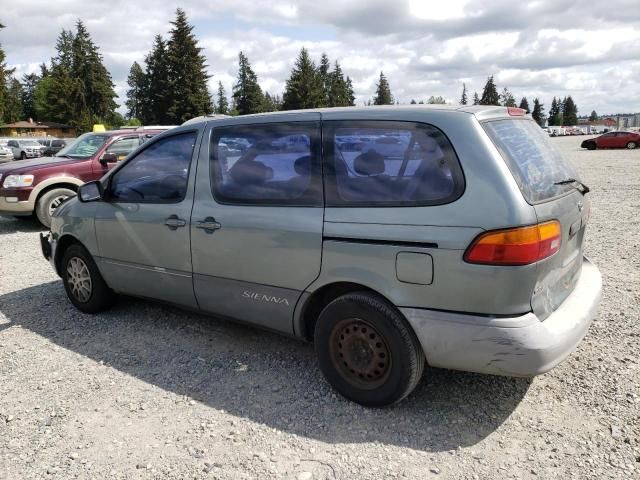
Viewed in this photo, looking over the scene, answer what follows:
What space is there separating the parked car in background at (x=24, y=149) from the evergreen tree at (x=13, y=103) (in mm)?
42496

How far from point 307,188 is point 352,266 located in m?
0.62

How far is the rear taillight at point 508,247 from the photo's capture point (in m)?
2.64

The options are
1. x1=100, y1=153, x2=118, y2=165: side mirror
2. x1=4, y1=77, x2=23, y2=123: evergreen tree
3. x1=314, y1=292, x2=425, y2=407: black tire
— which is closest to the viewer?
x1=314, y1=292, x2=425, y2=407: black tire

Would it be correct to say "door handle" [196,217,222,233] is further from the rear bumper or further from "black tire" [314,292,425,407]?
the rear bumper

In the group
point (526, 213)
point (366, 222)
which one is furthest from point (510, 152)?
point (366, 222)

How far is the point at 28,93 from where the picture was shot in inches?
4210

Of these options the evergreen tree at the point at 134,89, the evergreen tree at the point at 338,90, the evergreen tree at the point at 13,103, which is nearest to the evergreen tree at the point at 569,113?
the evergreen tree at the point at 338,90

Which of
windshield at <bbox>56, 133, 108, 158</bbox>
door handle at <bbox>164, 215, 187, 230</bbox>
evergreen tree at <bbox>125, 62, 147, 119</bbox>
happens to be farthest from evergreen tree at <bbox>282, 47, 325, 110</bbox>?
door handle at <bbox>164, 215, 187, 230</bbox>

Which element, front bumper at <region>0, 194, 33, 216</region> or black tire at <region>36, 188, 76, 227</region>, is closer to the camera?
front bumper at <region>0, 194, 33, 216</region>

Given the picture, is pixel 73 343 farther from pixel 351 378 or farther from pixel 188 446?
pixel 351 378

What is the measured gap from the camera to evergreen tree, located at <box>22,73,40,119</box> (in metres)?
103

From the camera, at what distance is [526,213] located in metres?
2.67

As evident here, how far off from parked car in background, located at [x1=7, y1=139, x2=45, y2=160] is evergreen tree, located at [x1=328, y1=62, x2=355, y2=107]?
2167 inches

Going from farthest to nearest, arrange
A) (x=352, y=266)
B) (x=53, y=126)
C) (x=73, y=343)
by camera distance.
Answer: (x=53, y=126) < (x=73, y=343) < (x=352, y=266)
